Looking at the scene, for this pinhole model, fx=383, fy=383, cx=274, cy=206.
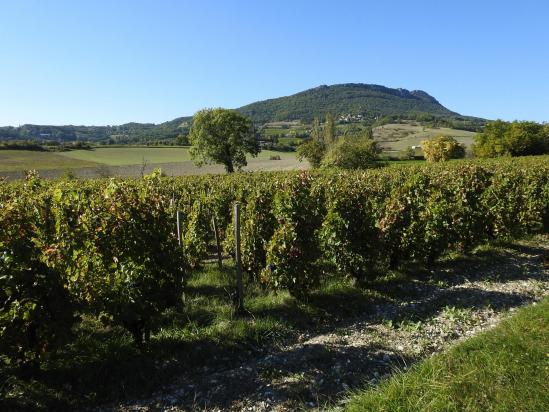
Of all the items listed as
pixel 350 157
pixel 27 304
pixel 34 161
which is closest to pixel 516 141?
pixel 350 157

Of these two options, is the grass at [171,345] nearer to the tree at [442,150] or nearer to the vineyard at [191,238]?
the vineyard at [191,238]

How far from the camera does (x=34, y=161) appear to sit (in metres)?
64.1

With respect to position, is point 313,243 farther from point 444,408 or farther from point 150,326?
point 444,408

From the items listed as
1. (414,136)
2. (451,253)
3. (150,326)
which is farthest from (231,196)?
(414,136)

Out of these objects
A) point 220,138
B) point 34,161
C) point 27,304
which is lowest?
point 27,304

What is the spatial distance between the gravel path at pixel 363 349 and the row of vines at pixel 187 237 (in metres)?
1.23

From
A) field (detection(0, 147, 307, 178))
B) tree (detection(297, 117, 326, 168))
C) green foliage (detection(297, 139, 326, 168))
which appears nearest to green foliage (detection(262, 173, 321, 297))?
field (detection(0, 147, 307, 178))

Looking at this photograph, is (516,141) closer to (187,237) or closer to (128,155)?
(187,237)

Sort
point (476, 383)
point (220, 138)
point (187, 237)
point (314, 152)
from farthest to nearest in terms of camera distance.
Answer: point (314, 152), point (220, 138), point (187, 237), point (476, 383)

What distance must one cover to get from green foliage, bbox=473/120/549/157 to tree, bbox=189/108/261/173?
1626 inches

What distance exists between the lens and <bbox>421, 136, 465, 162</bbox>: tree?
64.0 meters

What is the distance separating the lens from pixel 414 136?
115 meters

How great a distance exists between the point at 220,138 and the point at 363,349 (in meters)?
53.4

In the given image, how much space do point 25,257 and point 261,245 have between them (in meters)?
5.06
